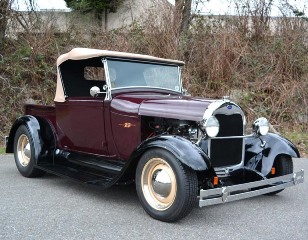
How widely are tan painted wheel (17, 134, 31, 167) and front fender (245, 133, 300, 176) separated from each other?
10.0 feet

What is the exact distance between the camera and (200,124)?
399cm

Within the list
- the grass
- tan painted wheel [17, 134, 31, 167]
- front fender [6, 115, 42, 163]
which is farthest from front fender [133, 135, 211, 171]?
the grass

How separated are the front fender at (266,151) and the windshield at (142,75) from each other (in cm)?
137

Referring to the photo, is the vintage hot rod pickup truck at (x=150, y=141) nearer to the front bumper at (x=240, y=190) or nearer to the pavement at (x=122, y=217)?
the front bumper at (x=240, y=190)

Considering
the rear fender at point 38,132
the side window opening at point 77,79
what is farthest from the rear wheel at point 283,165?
the rear fender at point 38,132

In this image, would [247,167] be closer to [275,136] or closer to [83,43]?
[275,136]

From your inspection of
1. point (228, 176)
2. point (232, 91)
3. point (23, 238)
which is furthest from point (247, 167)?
point (232, 91)

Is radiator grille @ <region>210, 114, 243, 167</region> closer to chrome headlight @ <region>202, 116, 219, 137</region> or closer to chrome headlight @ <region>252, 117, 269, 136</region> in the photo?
chrome headlight @ <region>202, 116, 219, 137</region>

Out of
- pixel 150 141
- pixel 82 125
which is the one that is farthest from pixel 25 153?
pixel 150 141

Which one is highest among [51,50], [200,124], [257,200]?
[51,50]

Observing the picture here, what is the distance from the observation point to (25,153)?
5.70 m

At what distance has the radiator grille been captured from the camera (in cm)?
417

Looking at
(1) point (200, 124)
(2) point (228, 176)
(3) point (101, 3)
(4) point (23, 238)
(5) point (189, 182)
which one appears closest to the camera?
(4) point (23, 238)

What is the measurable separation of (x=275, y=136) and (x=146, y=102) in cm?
163
